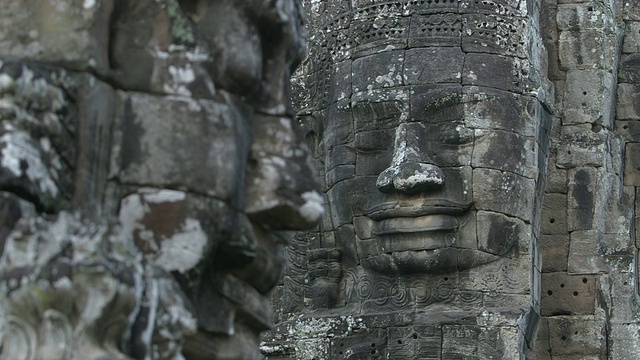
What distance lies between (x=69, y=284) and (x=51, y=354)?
0.25 metres

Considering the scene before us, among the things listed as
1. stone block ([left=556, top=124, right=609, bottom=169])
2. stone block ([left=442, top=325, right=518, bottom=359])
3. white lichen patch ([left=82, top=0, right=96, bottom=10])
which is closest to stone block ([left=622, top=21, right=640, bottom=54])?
stone block ([left=556, top=124, right=609, bottom=169])

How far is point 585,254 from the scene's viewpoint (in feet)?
57.1

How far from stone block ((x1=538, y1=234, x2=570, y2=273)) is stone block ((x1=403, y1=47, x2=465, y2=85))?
1.84 meters

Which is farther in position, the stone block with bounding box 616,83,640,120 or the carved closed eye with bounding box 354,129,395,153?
the stone block with bounding box 616,83,640,120

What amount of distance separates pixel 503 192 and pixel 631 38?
276 centimetres

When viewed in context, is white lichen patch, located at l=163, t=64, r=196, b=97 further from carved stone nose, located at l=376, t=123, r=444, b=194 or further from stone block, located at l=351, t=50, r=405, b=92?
stone block, located at l=351, t=50, r=405, b=92

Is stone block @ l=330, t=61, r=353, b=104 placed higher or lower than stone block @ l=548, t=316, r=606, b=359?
higher

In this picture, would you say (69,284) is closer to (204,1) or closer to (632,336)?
(204,1)

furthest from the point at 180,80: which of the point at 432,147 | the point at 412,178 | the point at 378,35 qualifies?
the point at 378,35

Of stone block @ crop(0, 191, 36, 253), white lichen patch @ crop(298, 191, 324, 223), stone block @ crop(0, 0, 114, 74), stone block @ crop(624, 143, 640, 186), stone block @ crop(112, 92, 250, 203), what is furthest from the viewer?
stone block @ crop(624, 143, 640, 186)

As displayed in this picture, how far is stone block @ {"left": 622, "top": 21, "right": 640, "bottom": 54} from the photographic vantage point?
18406 millimetres

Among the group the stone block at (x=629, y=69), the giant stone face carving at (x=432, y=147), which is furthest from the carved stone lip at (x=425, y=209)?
the stone block at (x=629, y=69)

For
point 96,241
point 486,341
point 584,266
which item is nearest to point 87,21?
point 96,241

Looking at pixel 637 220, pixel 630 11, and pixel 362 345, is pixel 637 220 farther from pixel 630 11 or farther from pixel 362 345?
pixel 362 345
